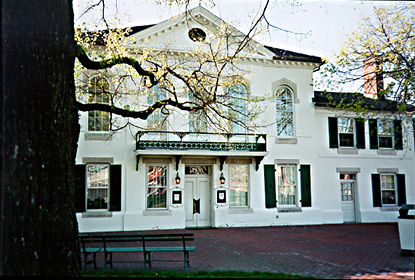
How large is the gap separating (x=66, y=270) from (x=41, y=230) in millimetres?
895

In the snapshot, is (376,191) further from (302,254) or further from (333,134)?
(302,254)

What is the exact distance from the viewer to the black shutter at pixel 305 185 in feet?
66.2

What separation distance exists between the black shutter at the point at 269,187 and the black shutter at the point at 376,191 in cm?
597

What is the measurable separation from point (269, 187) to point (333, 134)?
15.7 ft

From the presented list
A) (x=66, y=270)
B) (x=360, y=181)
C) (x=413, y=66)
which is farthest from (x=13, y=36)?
(x=360, y=181)

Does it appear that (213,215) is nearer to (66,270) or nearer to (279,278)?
(279,278)

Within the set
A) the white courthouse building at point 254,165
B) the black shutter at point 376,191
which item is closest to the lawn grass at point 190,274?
the white courthouse building at point 254,165

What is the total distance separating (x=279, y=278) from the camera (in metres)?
7.76

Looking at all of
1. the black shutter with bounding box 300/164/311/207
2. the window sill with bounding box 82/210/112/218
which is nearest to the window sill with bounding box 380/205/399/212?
the black shutter with bounding box 300/164/311/207

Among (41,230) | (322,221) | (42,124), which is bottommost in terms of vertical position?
(322,221)

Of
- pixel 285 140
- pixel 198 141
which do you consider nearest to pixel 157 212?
pixel 198 141

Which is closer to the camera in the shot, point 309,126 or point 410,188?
point 309,126

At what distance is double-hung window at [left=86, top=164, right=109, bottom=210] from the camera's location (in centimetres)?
1772

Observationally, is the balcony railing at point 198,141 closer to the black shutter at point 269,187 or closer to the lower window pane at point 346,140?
the black shutter at point 269,187
